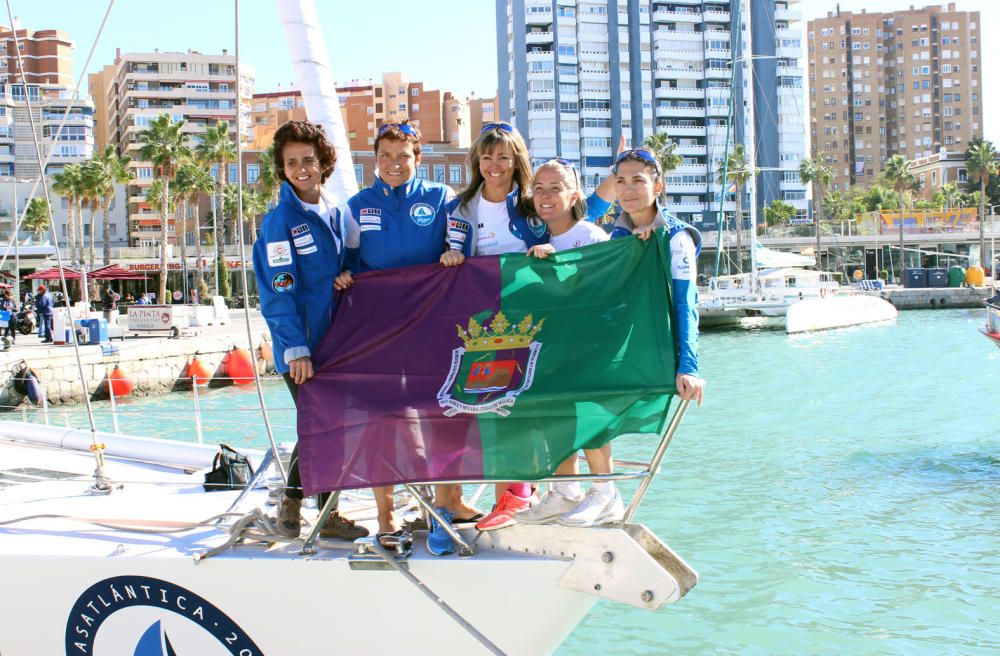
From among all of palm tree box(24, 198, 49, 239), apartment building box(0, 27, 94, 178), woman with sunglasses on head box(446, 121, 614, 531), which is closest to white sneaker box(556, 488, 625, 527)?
woman with sunglasses on head box(446, 121, 614, 531)

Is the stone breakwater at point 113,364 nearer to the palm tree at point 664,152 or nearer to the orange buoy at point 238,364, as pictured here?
the orange buoy at point 238,364

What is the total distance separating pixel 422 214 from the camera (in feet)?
14.6

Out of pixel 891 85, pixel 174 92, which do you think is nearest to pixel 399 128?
pixel 174 92

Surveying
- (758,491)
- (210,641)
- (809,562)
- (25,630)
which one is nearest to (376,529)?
(210,641)

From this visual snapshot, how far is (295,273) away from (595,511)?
1.67 metres

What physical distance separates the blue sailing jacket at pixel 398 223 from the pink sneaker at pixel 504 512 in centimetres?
117

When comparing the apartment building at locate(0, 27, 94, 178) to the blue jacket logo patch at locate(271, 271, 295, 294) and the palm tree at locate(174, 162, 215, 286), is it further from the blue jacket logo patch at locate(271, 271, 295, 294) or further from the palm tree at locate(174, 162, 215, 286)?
the blue jacket logo patch at locate(271, 271, 295, 294)

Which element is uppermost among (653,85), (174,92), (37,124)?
(174,92)

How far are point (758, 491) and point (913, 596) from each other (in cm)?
380

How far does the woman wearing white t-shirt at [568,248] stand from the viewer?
4059mm

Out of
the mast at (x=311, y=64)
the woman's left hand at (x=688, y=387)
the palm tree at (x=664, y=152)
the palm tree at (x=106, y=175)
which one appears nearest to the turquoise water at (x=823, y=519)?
the mast at (x=311, y=64)

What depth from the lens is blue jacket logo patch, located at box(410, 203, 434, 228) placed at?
4.43m

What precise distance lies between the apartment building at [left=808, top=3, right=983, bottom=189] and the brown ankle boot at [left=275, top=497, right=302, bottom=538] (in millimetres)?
160469

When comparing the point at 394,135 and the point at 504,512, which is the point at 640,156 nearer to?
the point at 394,135
